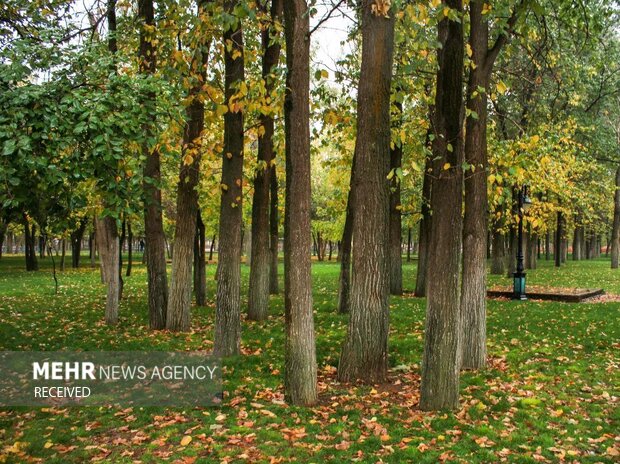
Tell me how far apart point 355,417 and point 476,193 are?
3.46m

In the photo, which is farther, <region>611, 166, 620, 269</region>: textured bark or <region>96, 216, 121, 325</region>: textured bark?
<region>611, 166, 620, 269</region>: textured bark

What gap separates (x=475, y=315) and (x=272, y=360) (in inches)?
122

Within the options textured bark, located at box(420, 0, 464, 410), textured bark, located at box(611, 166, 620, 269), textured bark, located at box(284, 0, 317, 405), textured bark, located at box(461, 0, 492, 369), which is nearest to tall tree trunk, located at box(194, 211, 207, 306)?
→ textured bark, located at box(284, 0, 317, 405)

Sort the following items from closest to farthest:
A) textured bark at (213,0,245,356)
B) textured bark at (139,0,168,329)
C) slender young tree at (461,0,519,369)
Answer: slender young tree at (461,0,519,369) < textured bark at (213,0,245,356) < textured bark at (139,0,168,329)

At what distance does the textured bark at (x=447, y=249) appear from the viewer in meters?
5.49

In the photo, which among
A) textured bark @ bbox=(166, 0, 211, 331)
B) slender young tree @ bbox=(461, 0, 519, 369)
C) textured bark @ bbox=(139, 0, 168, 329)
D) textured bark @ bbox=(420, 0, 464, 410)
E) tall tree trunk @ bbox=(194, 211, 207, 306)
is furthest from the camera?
tall tree trunk @ bbox=(194, 211, 207, 306)

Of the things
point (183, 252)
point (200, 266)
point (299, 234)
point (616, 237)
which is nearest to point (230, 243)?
point (299, 234)

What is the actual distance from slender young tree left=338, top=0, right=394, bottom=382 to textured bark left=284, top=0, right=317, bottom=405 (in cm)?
79

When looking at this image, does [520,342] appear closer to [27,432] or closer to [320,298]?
[320,298]

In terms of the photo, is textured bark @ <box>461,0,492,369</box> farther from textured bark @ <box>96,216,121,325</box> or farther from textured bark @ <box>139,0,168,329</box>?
textured bark @ <box>96,216,121,325</box>

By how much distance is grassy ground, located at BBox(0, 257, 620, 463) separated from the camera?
462 cm

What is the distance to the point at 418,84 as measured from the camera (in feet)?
24.8

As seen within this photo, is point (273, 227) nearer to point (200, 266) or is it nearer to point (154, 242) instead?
point (200, 266)

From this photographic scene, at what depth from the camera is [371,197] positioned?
6.14m
